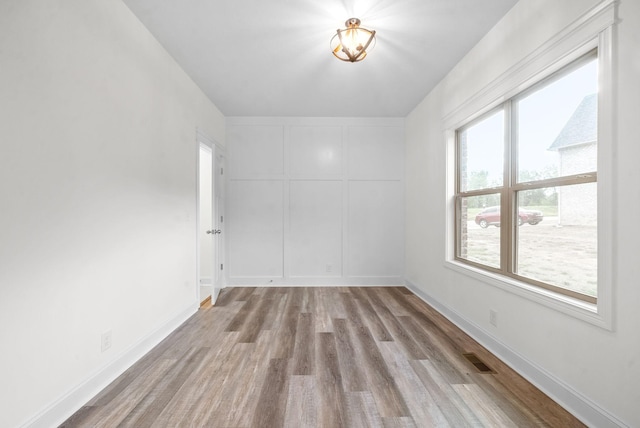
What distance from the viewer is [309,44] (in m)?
2.53

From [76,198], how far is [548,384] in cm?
312

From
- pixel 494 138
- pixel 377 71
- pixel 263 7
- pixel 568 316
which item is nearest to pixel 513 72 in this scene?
pixel 494 138

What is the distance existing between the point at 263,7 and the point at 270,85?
1283 mm

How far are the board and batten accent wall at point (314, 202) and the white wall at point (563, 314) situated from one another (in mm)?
1298

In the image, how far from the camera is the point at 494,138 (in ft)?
8.33

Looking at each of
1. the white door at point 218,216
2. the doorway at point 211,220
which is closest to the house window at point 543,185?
the doorway at point 211,220

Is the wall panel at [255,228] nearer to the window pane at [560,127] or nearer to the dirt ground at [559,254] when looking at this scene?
the dirt ground at [559,254]

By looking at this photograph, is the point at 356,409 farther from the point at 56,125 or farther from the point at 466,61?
the point at 466,61

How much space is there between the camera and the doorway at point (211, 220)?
3643 millimetres

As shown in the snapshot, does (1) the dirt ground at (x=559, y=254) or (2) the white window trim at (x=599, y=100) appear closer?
(2) the white window trim at (x=599, y=100)

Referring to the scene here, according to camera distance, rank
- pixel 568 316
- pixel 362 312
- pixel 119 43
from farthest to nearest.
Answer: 1. pixel 362 312
2. pixel 119 43
3. pixel 568 316

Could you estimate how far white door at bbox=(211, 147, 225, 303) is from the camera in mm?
3896

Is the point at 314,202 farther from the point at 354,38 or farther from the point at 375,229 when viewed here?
the point at 354,38

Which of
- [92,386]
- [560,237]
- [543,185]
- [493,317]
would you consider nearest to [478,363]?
[493,317]
